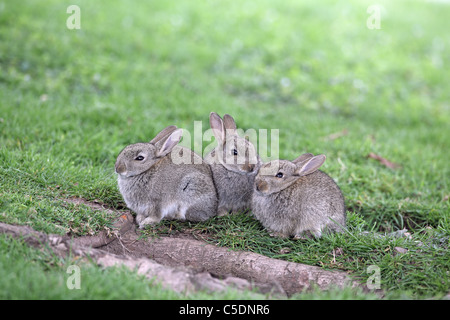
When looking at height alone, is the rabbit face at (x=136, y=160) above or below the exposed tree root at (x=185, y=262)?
above

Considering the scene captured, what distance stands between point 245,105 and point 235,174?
3966 millimetres

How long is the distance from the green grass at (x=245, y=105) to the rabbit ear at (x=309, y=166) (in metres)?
0.71

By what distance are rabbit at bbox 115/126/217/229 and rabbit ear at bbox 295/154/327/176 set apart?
97 cm

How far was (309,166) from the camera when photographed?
5.24m

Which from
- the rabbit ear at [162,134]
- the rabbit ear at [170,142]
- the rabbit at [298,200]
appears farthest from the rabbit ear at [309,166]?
the rabbit ear at [162,134]

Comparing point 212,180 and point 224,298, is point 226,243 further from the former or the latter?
point 224,298

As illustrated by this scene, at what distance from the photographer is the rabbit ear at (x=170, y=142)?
17.1 feet

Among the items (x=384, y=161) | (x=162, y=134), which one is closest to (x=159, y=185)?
(x=162, y=134)

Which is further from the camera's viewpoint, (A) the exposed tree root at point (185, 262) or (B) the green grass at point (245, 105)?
(B) the green grass at point (245, 105)

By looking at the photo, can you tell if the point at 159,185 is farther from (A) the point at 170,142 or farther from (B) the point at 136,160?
(A) the point at 170,142
